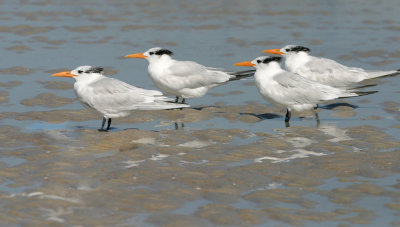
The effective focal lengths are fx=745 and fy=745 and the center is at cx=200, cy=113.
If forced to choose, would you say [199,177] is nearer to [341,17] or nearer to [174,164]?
[174,164]

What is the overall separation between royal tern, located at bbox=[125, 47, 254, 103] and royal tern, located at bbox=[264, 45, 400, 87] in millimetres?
925

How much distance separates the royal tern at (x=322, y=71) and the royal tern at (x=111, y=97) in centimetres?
286

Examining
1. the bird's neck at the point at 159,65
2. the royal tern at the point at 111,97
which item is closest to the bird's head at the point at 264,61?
the bird's neck at the point at 159,65

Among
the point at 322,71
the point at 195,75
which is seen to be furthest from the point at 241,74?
the point at 322,71

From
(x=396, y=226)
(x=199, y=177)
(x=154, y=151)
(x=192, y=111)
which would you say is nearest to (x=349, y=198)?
(x=396, y=226)

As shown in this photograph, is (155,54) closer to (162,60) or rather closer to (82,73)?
(162,60)

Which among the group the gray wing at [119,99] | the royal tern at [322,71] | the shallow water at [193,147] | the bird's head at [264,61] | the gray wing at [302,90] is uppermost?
the bird's head at [264,61]

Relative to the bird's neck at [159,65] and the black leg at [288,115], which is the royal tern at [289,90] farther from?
the bird's neck at [159,65]

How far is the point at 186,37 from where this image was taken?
17438mm

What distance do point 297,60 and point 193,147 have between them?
3625 millimetres

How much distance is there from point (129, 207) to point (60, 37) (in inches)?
433

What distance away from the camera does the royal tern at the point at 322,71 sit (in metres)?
11.8

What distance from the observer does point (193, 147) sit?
29.7ft

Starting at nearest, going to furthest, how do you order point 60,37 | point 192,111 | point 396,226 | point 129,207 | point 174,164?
point 396,226, point 129,207, point 174,164, point 192,111, point 60,37
